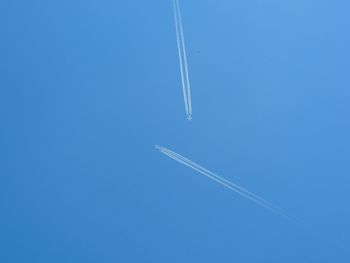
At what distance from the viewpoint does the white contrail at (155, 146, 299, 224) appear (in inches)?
33.2

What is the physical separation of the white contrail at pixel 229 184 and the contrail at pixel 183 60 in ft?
0.30

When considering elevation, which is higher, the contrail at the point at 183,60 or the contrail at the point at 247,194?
the contrail at the point at 183,60

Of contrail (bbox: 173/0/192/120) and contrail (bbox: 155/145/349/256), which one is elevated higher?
contrail (bbox: 173/0/192/120)

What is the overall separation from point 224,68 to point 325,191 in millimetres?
365

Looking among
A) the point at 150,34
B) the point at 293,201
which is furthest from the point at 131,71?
the point at 293,201

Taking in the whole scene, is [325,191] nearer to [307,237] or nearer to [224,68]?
[307,237]

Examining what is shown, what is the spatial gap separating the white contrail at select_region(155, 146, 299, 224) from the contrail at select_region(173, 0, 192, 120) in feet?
0.30

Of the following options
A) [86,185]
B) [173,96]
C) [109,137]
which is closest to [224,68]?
[173,96]

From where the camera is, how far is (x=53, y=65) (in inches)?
32.8

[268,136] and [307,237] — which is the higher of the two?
[268,136]

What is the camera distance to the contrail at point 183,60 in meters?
Result: 0.84

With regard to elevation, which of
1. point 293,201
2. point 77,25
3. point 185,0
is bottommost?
point 293,201

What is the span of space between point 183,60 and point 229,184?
30cm

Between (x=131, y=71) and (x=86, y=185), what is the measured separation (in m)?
0.27
